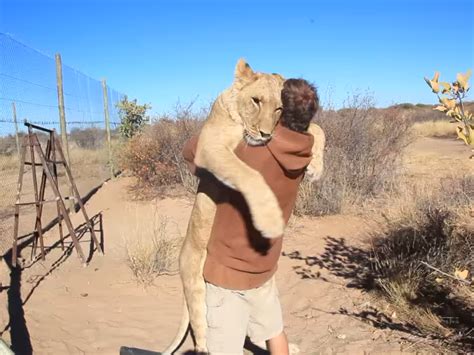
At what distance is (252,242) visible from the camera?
93.0 inches

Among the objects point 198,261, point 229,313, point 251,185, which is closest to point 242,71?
point 251,185

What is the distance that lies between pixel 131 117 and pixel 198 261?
15.2m

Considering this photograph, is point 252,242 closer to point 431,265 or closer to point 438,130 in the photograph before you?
point 431,265

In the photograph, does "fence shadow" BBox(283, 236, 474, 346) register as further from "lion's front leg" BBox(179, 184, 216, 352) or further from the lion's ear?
the lion's ear

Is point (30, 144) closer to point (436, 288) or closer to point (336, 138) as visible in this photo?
point (436, 288)

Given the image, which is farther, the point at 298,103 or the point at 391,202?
the point at 391,202

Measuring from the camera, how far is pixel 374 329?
4.37 metres

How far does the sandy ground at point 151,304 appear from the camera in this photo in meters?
4.31

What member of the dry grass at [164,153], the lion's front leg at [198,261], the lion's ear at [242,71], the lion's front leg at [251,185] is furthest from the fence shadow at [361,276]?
the dry grass at [164,153]

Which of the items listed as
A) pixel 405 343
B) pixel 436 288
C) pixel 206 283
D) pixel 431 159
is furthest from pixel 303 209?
pixel 431 159

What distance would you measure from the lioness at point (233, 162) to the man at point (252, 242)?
8 cm

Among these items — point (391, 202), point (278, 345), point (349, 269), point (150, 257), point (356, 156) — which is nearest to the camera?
point (278, 345)

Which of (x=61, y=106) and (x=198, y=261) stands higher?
(x=61, y=106)

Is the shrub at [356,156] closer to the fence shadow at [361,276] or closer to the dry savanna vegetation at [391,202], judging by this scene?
the dry savanna vegetation at [391,202]
